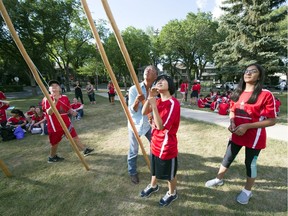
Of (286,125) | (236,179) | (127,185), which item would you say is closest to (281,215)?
(236,179)

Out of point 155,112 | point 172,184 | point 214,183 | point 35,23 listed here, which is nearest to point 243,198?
point 214,183

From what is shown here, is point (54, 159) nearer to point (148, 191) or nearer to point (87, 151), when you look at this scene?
point (87, 151)

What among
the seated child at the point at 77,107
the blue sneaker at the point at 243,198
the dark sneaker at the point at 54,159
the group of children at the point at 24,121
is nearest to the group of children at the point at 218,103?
the blue sneaker at the point at 243,198

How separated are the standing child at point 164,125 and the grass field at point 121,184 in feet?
2.34

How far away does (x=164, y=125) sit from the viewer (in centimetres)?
209

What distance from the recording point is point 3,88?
28969 mm

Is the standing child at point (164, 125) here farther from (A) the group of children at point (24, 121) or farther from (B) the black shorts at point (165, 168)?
(A) the group of children at point (24, 121)

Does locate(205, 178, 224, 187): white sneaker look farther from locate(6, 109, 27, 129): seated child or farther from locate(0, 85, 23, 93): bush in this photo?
locate(0, 85, 23, 93): bush

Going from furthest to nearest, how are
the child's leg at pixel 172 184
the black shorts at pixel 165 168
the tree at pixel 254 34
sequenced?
the tree at pixel 254 34 < the child's leg at pixel 172 184 < the black shorts at pixel 165 168

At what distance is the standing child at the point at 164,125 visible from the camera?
2047 millimetres

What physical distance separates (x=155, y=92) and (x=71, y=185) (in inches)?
94.0

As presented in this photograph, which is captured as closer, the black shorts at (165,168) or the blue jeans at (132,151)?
the black shorts at (165,168)

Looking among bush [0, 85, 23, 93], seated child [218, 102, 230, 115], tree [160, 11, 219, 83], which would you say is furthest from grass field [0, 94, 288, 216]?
bush [0, 85, 23, 93]

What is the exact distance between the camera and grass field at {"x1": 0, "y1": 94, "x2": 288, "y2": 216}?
98.7 inches
